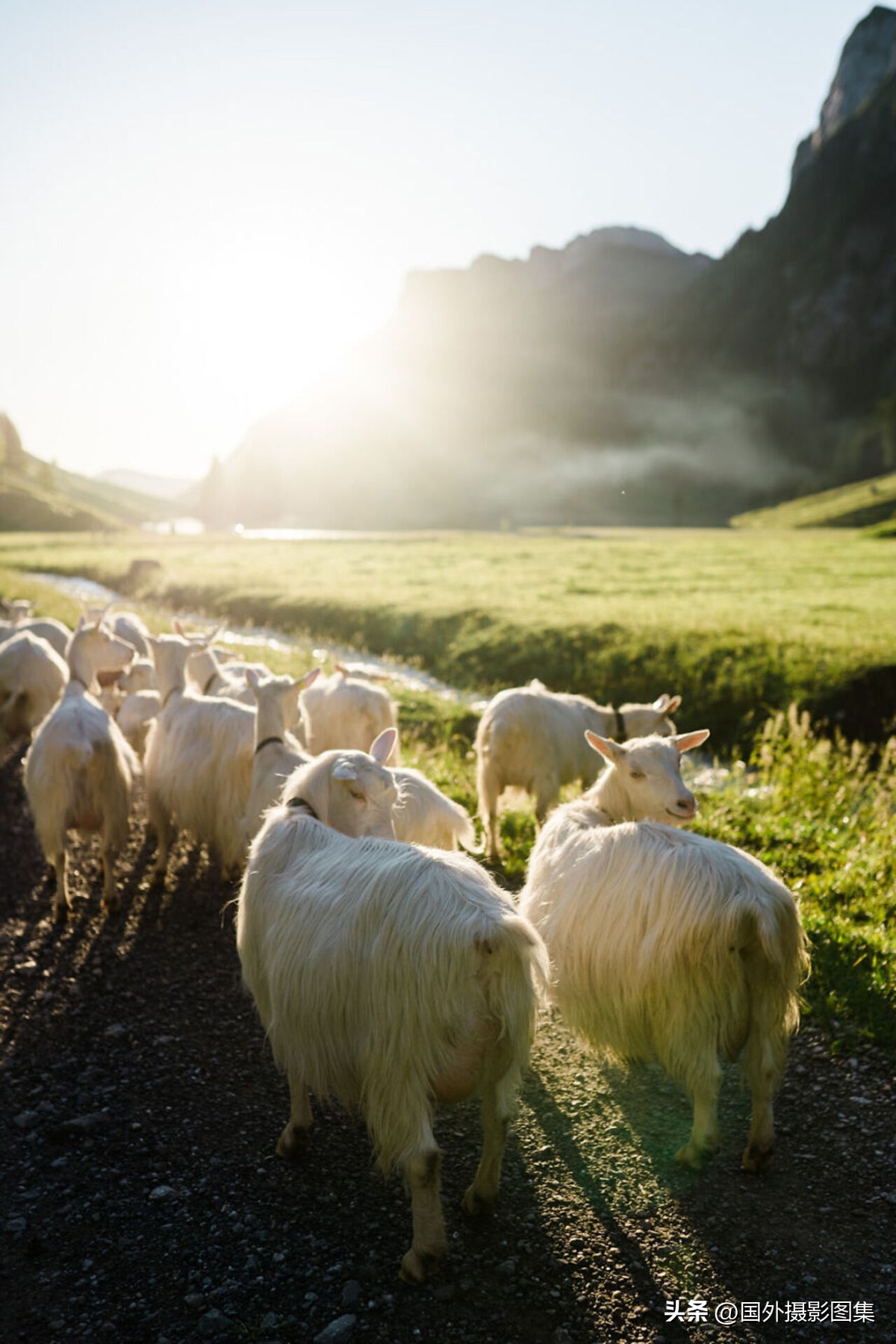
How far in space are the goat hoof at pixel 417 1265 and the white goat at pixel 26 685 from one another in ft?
29.5

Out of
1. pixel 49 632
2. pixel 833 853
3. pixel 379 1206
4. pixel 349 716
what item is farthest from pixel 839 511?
pixel 379 1206

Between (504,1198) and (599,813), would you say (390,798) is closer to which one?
(599,813)

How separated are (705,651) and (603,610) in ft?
18.7

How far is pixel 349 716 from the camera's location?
8.78m

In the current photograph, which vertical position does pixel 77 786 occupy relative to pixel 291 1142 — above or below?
above

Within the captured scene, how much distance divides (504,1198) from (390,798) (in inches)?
79.5

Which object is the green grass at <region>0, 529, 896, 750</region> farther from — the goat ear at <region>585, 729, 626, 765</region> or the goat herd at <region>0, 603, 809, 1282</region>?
the goat herd at <region>0, 603, 809, 1282</region>

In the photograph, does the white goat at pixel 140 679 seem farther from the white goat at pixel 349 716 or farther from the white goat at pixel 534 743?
the white goat at pixel 534 743

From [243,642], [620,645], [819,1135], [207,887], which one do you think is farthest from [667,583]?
[819,1135]

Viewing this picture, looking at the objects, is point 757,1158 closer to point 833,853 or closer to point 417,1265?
point 417,1265

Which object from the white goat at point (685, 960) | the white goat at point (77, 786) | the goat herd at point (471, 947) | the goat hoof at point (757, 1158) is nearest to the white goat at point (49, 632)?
the white goat at point (77, 786)

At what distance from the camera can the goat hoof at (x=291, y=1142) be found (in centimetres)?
445

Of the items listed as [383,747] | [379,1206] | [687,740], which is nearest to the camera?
[379,1206]

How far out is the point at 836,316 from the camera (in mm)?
180625
